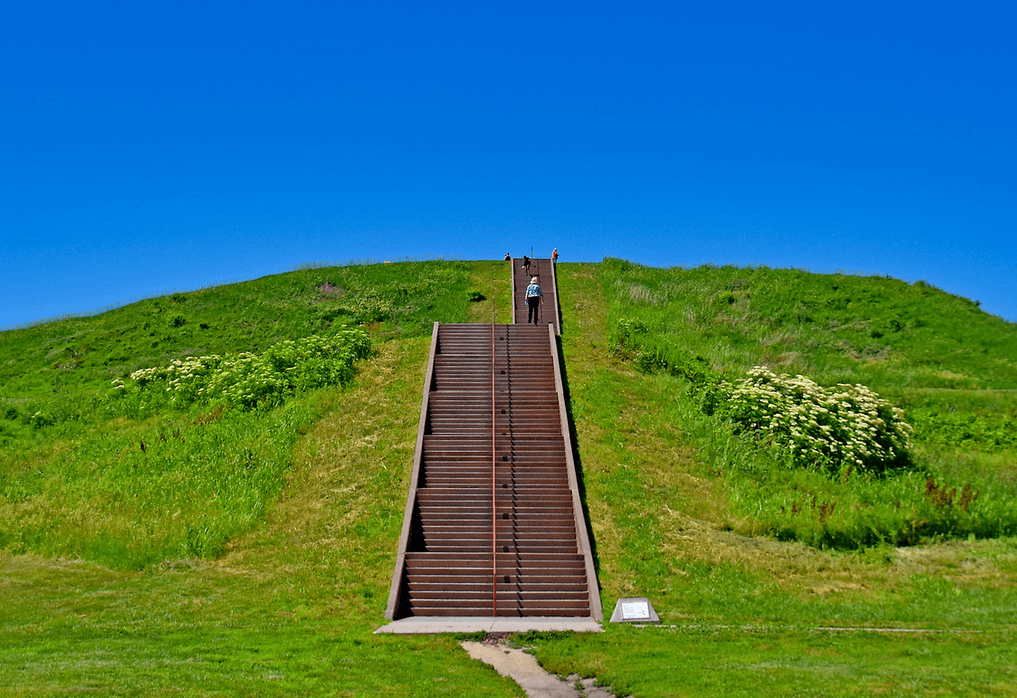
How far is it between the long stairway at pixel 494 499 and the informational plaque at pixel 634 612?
51 cm

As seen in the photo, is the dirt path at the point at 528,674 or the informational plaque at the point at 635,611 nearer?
the dirt path at the point at 528,674

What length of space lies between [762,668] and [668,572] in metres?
5.22

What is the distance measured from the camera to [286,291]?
131 ft

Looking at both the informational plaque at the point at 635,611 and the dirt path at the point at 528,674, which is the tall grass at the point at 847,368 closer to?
the informational plaque at the point at 635,611

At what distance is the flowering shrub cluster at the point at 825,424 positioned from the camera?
20.6 m

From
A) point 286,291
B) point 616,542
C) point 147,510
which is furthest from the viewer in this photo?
point 286,291

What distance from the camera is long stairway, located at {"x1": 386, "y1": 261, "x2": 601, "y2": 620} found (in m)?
15.3

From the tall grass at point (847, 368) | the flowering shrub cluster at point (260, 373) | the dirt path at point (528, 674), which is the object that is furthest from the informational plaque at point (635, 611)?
the flowering shrub cluster at point (260, 373)

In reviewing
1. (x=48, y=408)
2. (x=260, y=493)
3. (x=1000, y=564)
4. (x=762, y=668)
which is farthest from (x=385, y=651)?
(x=48, y=408)

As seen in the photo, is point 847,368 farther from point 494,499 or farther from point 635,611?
point 635,611

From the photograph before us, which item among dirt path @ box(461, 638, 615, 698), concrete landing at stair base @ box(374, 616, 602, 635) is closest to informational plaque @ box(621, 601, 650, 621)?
concrete landing at stair base @ box(374, 616, 602, 635)

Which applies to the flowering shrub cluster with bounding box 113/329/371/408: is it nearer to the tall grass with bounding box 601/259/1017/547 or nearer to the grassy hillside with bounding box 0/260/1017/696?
the grassy hillside with bounding box 0/260/1017/696

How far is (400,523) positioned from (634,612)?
6512mm

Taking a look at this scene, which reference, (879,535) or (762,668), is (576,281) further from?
(762,668)
